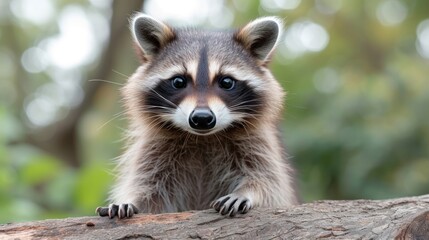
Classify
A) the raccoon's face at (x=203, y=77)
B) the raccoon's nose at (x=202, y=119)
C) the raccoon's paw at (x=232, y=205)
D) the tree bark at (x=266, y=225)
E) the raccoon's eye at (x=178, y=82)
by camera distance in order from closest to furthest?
the tree bark at (x=266, y=225), the raccoon's paw at (x=232, y=205), the raccoon's nose at (x=202, y=119), the raccoon's face at (x=203, y=77), the raccoon's eye at (x=178, y=82)

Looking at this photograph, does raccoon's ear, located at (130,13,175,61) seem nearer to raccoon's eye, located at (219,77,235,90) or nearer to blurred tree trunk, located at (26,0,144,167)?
raccoon's eye, located at (219,77,235,90)

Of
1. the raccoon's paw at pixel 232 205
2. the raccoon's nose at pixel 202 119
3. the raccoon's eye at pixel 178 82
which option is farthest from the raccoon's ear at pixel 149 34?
the raccoon's paw at pixel 232 205

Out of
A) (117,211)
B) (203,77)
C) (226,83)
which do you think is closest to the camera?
(117,211)

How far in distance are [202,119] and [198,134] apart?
284mm

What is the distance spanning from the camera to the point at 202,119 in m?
4.07

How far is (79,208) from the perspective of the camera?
637 centimetres

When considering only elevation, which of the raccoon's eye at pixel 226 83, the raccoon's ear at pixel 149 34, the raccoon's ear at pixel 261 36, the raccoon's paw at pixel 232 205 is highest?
the raccoon's ear at pixel 149 34

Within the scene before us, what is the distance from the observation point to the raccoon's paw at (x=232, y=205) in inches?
153

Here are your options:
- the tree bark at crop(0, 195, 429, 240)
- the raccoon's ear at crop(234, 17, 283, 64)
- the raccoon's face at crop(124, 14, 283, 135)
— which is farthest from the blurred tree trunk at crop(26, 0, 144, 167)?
the tree bark at crop(0, 195, 429, 240)

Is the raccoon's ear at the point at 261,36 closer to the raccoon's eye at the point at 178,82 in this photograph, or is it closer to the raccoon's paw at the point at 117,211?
the raccoon's eye at the point at 178,82

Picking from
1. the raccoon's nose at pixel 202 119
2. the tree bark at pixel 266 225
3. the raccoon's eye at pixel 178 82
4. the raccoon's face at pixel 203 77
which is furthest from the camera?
the raccoon's eye at pixel 178 82

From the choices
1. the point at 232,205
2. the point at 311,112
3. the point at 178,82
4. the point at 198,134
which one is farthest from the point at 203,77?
the point at 311,112

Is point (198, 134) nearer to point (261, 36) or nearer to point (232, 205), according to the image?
point (232, 205)

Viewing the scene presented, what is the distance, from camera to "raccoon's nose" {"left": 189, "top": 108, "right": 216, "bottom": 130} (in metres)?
4.07
